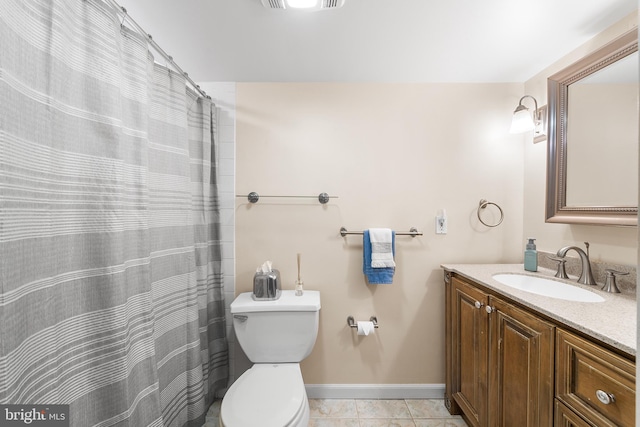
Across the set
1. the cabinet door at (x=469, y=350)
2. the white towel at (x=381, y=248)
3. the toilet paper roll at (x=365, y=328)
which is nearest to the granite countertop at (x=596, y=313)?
the cabinet door at (x=469, y=350)

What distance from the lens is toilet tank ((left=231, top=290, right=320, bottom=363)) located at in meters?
1.59

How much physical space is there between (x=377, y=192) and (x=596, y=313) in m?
1.18

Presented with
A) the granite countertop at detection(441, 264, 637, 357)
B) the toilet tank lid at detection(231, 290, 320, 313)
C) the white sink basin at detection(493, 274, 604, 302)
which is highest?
the granite countertop at detection(441, 264, 637, 357)

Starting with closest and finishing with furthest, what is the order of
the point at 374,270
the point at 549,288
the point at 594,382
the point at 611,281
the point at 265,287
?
the point at 594,382
the point at 611,281
the point at 549,288
the point at 265,287
the point at 374,270

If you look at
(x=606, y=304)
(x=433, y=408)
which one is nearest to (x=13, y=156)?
(x=606, y=304)

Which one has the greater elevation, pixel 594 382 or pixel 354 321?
pixel 594 382

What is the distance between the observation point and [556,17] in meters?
1.25

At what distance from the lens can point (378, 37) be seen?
1.39m

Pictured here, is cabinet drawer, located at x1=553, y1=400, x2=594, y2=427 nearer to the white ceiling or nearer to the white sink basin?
the white sink basin

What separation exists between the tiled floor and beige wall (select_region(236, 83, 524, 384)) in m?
0.13

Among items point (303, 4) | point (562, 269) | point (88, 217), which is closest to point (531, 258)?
point (562, 269)

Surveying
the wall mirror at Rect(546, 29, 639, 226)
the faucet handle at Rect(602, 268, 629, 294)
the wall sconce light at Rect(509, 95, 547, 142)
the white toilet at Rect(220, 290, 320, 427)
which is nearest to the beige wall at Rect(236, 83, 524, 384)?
the wall sconce light at Rect(509, 95, 547, 142)

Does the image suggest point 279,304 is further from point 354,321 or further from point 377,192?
point 377,192

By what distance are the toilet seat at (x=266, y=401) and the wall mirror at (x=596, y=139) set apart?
5.16 feet
